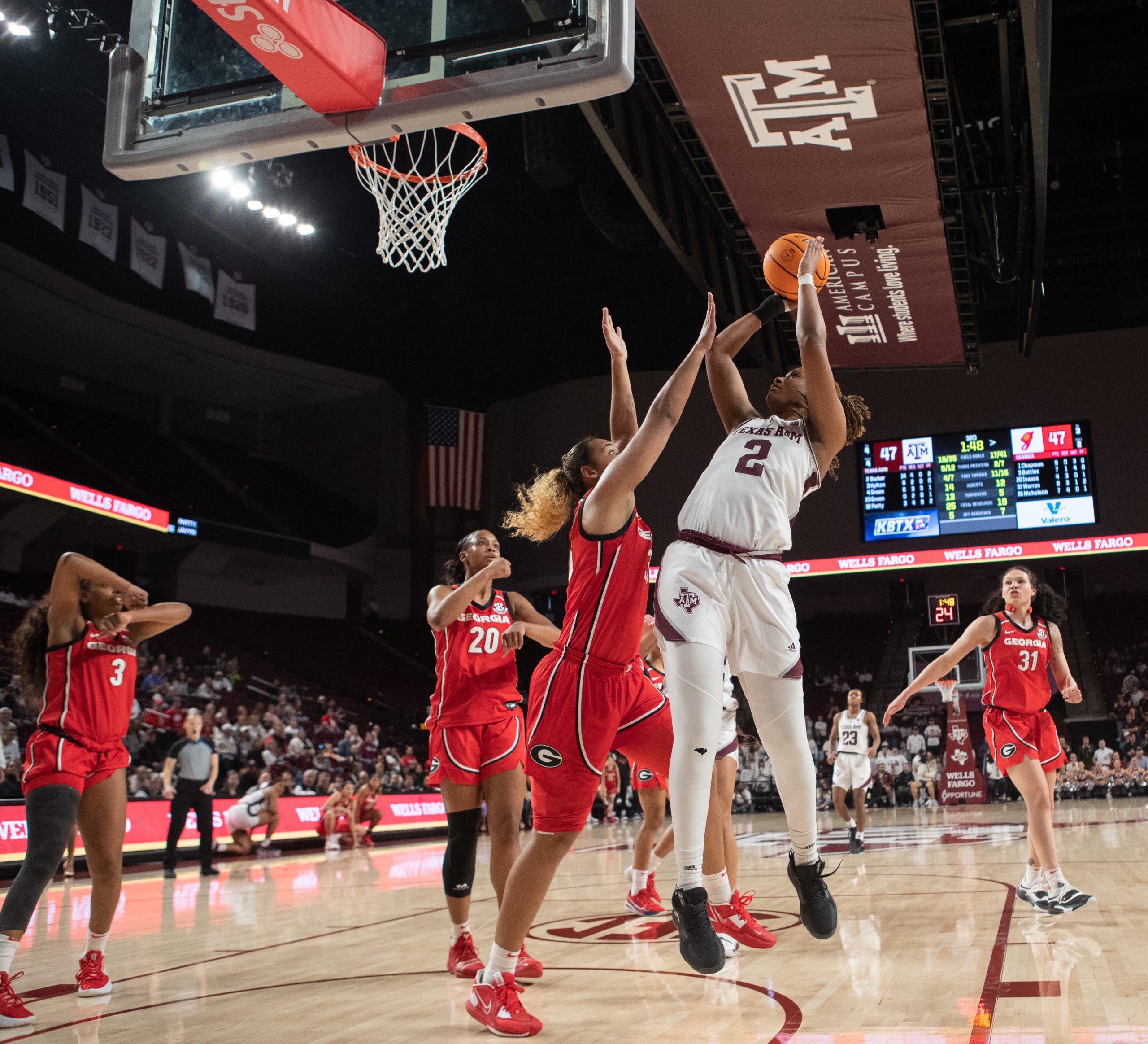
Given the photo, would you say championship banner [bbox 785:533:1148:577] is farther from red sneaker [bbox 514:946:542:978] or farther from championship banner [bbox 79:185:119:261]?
red sneaker [bbox 514:946:542:978]

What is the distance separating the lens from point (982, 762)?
882 inches

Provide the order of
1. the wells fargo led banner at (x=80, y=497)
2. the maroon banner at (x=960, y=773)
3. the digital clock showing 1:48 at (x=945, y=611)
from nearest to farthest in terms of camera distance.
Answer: the wells fargo led banner at (x=80, y=497)
the digital clock showing 1:48 at (x=945, y=611)
the maroon banner at (x=960, y=773)

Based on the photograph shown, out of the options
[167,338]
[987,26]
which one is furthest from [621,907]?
[167,338]

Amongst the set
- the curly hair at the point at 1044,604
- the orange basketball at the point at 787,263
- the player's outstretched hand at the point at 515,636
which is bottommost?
the player's outstretched hand at the point at 515,636

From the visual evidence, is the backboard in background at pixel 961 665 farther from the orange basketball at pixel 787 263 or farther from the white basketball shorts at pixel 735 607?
the white basketball shorts at pixel 735 607

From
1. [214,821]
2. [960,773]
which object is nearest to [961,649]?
[214,821]

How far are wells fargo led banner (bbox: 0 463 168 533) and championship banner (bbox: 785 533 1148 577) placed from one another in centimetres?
1278

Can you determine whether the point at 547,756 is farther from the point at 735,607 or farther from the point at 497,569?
the point at 497,569

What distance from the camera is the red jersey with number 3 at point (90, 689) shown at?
184 inches

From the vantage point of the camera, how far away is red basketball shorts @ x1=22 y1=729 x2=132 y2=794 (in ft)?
14.8

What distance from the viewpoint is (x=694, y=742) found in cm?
345

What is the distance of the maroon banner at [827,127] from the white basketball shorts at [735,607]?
4542 mm

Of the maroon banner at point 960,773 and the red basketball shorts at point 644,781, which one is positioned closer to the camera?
the red basketball shorts at point 644,781

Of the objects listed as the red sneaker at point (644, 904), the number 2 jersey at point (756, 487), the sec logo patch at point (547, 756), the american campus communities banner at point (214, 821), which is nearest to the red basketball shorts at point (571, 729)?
the sec logo patch at point (547, 756)
